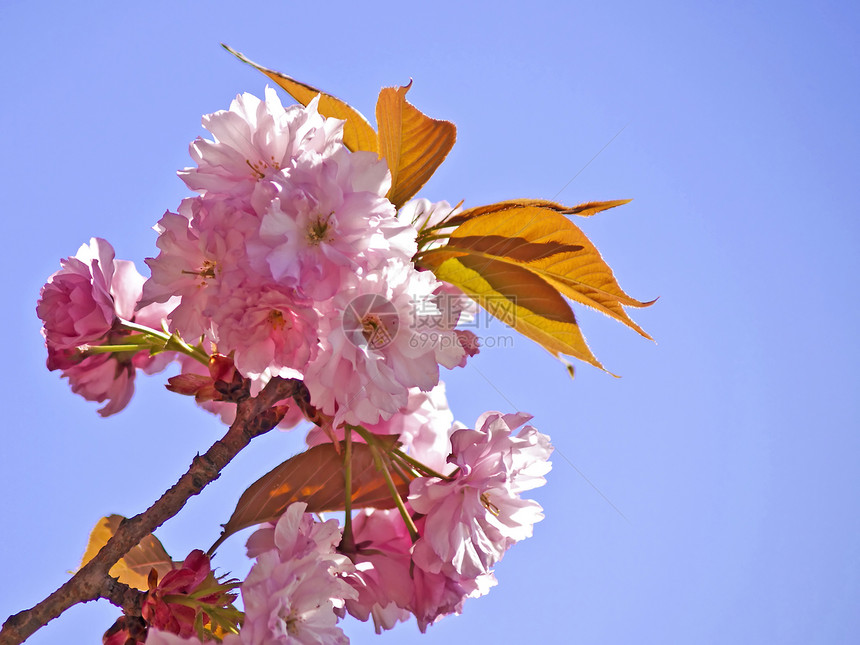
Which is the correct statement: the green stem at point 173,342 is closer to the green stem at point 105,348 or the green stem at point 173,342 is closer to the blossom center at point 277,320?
the green stem at point 105,348

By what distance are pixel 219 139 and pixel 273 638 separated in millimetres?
386

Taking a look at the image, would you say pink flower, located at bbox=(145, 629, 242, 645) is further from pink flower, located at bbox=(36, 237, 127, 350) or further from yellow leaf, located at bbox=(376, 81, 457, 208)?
yellow leaf, located at bbox=(376, 81, 457, 208)

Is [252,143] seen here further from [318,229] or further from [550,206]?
[550,206]

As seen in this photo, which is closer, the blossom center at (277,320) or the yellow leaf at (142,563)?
the blossom center at (277,320)

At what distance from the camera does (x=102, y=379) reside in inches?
30.3

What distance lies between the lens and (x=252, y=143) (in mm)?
622

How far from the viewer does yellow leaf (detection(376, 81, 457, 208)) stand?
693mm

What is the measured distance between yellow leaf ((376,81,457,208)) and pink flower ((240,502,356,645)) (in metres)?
0.32

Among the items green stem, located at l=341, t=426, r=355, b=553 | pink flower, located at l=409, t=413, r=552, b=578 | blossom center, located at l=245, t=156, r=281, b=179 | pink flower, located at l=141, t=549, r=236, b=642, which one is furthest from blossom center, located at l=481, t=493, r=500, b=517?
blossom center, located at l=245, t=156, r=281, b=179

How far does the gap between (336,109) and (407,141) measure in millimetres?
71

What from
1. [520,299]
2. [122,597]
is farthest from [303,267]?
[122,597]

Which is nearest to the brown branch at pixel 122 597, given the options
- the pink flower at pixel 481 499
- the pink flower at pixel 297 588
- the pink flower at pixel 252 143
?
the pink flower at pixel 297 588

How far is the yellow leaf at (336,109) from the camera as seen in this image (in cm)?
70

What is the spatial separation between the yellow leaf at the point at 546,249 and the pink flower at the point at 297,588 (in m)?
0.27
